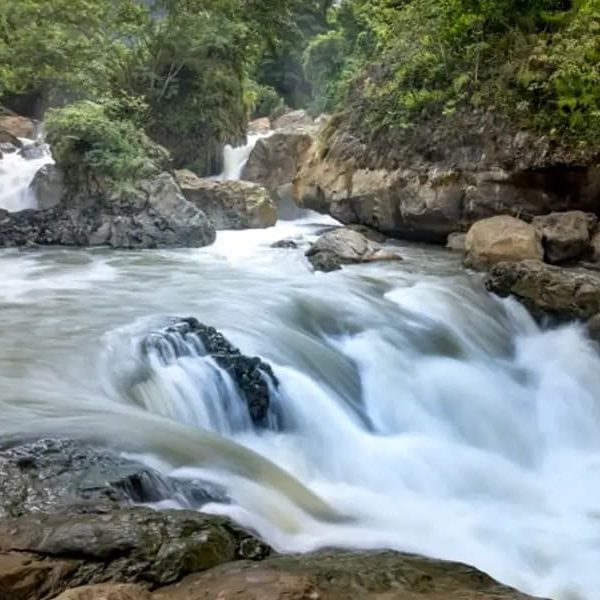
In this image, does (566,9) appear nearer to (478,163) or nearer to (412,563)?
(478,163)

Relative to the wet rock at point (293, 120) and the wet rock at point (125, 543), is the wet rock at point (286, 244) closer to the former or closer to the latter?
the wet rock at point (125, 543)

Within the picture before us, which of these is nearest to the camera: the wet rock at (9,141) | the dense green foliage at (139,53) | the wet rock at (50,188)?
the wet rock at (50,188)

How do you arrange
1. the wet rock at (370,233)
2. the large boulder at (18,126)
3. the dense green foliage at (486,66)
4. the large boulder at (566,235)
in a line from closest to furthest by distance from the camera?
the large boulder at (566,235), the dense green foliage at (486,66), the wet rock at (370,233), the large boulder at (18,126)

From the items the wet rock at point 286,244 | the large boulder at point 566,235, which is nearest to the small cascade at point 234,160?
the wet rock at point 286,244

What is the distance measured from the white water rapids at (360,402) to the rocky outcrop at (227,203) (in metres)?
5.01

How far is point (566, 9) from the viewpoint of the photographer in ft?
35.4

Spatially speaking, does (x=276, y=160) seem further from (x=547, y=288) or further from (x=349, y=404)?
(x=349, y=404)

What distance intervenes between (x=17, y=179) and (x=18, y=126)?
16.0 ft

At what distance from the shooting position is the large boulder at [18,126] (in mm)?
16422

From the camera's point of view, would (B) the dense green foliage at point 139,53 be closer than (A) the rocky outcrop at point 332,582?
No

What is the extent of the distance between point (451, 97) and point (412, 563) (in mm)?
9725

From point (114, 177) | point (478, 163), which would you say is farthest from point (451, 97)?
point (114, 177)

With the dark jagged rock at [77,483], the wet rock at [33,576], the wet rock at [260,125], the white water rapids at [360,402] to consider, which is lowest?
the white water rapids at [360,402]

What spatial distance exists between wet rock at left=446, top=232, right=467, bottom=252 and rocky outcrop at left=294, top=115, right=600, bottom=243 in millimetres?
118
